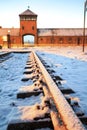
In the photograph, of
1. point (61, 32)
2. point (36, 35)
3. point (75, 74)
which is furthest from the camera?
point (61, 32)

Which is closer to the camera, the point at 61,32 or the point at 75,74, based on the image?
the point at 75,74

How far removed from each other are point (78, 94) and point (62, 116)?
2.19 meters

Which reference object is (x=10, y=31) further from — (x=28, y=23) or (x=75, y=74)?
(x=75, y=74)

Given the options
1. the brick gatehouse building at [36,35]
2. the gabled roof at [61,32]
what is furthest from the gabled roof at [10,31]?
the gabled roof at [61,32]

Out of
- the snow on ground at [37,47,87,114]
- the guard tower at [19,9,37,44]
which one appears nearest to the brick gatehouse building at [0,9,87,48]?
the guard tower at [19,9,37,44]

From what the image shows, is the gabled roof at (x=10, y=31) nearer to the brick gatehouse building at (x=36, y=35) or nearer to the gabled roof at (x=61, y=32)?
the brick gatehouse building at (x=36, y=35)

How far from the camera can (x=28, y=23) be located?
66250mm

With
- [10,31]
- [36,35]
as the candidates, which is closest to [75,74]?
[36,35]

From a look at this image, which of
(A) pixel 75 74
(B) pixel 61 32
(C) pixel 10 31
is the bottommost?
(A) pixel 75 74

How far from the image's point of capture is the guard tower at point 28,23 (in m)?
65.2

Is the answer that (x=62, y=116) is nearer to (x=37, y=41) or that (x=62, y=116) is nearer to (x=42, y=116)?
A: (x=42, y=116)

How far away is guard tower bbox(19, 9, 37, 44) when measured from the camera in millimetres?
65188

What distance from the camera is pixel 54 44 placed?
220ft

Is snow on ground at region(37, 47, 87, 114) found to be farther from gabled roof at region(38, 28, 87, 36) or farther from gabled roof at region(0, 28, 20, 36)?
gabled roof at region(38, 28, 87, 36)
